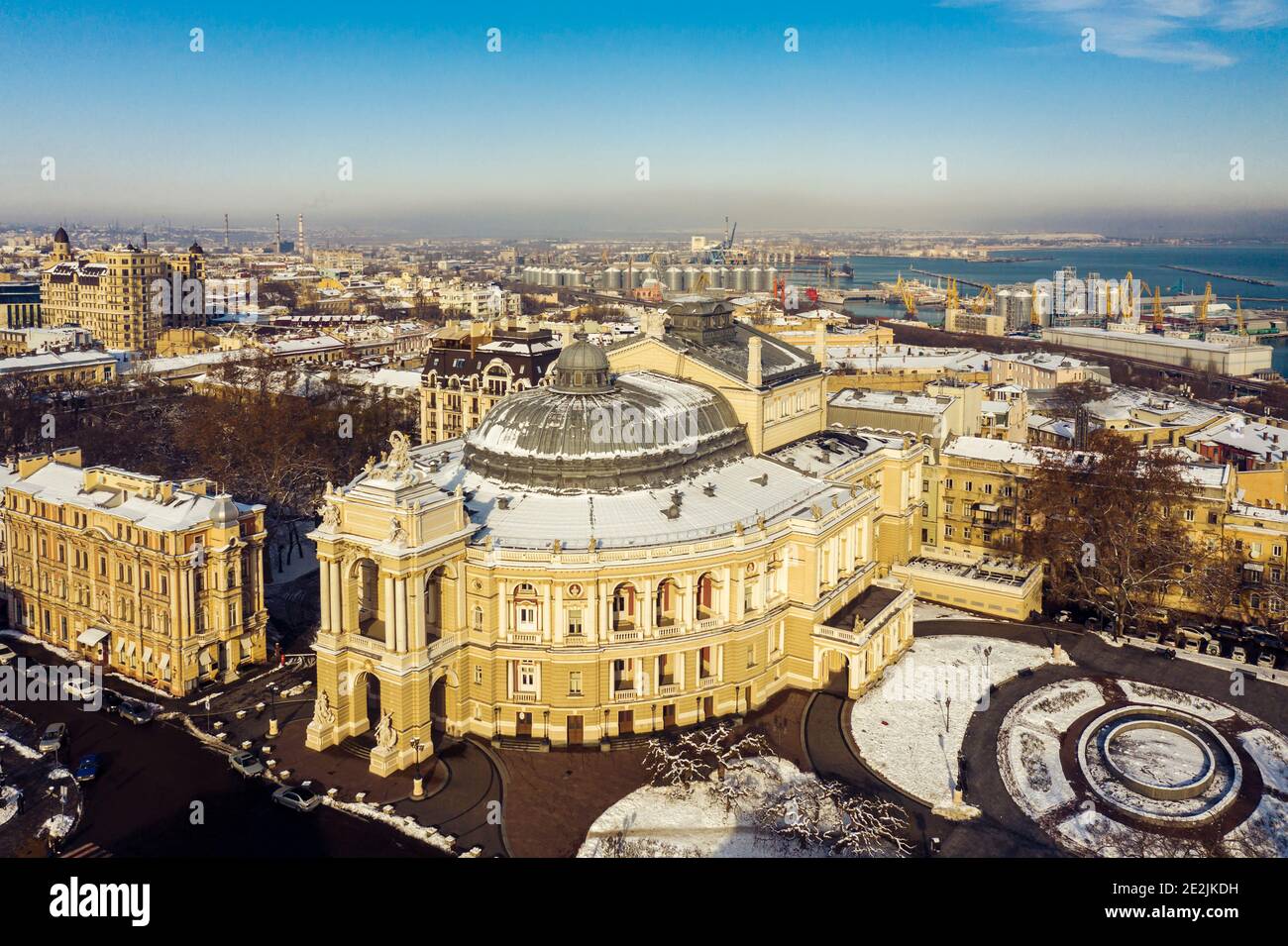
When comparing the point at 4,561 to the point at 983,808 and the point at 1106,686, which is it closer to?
the point at 983,808

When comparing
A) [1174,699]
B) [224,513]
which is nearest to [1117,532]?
[1174,699]

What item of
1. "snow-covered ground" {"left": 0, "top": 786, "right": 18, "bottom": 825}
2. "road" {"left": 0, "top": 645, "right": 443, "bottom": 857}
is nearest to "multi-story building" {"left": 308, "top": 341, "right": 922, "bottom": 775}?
"road" {"left": 0, "top": 645, "right": 443, "bottom": 857}

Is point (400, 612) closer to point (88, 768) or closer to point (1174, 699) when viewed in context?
point (88, 768)

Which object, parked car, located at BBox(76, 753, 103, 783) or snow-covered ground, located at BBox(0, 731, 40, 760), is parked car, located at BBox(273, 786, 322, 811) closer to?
parked car, located at BBox(76, 753, 103, 783)

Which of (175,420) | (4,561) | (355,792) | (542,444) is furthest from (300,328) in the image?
(355,792)

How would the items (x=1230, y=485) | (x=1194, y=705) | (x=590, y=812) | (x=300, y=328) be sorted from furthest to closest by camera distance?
(x=300, y=328) → (x=1230, y=485) → (x=1194, y=705) → (x=590, y=812)

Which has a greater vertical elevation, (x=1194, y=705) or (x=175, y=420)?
(x=175, y=420)

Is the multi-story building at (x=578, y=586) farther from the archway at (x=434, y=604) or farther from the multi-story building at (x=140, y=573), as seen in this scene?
the multi-story building at (x=140, y=573)
